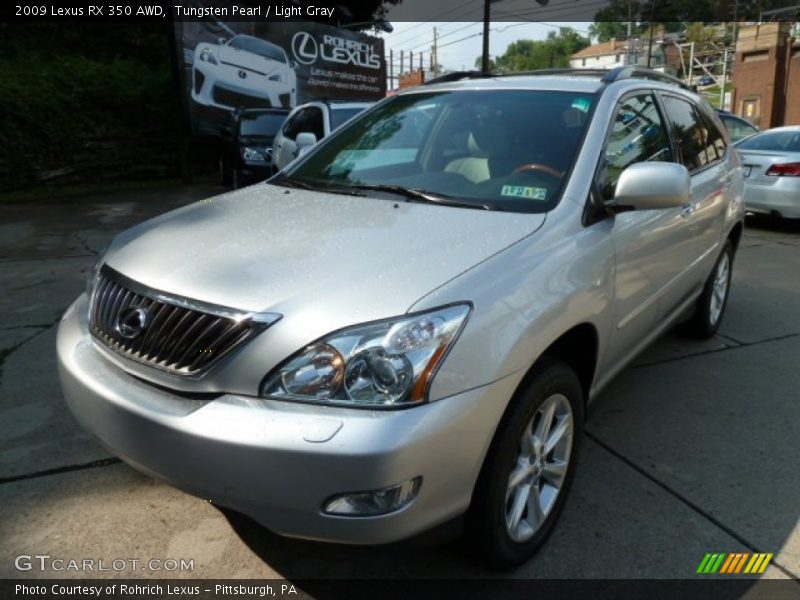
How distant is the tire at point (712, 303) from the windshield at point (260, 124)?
881 cm

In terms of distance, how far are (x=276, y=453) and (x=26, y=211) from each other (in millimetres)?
10531

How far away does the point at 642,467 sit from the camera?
10.3 feet

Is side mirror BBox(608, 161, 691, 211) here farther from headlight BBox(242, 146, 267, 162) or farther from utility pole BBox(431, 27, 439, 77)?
utility pole BBox(431, 27, 439, 77)

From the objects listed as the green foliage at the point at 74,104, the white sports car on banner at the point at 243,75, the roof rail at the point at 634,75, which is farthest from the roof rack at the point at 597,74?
the white sports car on banner at the point at 243,75

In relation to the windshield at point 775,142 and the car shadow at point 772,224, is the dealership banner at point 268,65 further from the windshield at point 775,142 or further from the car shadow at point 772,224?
the car shadow at point 772,224

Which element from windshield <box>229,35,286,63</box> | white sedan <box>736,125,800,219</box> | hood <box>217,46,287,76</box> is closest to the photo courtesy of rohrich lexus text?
white sedan <box>736,125,800,219</box>

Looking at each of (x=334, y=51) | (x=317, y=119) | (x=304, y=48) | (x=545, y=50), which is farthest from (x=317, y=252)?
(x=545, y=50)

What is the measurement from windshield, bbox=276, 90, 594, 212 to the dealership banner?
1195cm

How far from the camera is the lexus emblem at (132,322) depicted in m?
2.21

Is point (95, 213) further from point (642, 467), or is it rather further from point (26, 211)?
point (642, 467)

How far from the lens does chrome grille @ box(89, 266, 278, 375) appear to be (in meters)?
2.03

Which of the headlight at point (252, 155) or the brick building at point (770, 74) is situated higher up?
the brick building at point (770, 74)

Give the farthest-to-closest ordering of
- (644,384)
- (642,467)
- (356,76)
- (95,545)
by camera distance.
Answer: (356,76) → (644,384) → (642,467) → (95,545)

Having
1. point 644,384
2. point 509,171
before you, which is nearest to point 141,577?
point 509,171
